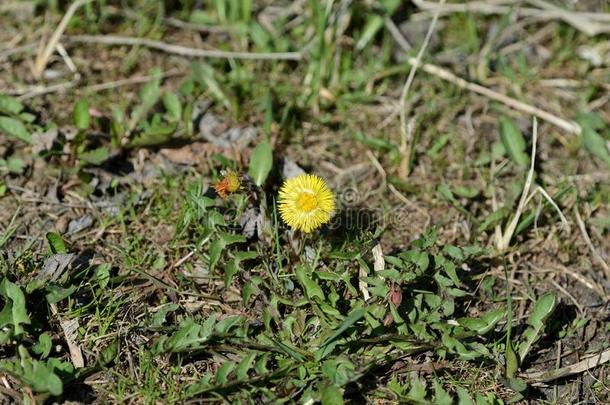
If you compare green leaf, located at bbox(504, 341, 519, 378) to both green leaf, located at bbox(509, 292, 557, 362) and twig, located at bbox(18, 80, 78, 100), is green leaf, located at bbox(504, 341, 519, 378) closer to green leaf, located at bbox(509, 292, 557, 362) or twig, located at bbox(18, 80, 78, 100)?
green leaf, located at bbox(509, 292, 557, 362)

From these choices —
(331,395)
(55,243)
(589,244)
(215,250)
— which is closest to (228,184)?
(215,250)

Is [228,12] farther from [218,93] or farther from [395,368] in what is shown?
[395,368]

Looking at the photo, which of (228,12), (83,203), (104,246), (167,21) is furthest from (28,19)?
(104,246)

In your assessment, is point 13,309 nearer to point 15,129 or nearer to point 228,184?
point 228,184

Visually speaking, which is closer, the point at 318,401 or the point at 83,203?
the point at 318,401

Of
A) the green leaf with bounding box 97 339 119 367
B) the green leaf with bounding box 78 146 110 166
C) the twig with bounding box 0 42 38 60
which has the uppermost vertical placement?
the twig with bounding box 0 42 38 60

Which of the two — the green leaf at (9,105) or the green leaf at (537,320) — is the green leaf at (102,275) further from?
the green leaf at (537,320)

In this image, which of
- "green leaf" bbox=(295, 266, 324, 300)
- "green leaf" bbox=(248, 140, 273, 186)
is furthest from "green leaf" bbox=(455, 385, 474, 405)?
"green leaf" bbox=(248, 140, 273, 186)
